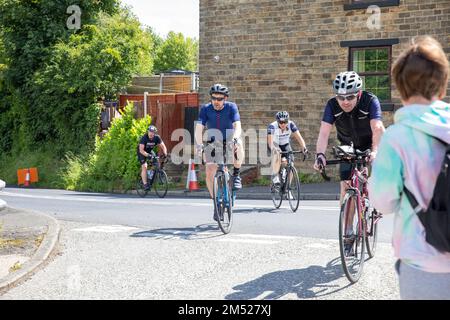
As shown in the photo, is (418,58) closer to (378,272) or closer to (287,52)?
(378,272)

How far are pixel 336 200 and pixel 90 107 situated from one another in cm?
1495

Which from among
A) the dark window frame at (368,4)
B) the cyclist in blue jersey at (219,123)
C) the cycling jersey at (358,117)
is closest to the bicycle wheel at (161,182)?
the dark window frame at (368,4)

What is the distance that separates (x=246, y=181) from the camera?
64.7 ft

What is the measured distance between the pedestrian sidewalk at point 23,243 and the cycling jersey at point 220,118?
2.47 meters

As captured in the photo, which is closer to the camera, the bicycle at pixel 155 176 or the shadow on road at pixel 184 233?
the shadow on road at pixel 184 233

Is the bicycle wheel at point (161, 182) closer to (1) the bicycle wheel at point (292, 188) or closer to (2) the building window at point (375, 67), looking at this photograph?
(2) the building window at point (375, 67)

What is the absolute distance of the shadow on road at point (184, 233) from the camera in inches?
349

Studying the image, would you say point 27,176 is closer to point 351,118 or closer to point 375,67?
point 375,67

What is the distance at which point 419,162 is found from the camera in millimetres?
2867

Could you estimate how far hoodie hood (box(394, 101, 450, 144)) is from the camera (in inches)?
111

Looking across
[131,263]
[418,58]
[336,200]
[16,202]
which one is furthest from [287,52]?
[418,58]

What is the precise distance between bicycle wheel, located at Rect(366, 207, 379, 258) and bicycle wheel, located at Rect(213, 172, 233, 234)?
2532 mm

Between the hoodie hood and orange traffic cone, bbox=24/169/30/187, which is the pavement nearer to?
the hoodie hood
